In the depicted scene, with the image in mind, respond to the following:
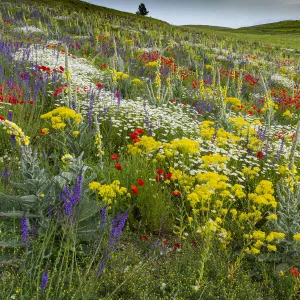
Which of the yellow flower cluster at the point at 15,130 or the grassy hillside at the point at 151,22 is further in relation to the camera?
the grassy hillside at the point at 151,22

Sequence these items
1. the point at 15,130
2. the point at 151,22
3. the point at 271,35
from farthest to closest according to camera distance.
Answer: the point at 271,35, the point at 151,22, the point at 15,130

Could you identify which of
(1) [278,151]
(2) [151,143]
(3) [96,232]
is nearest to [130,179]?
(2) [151,143]

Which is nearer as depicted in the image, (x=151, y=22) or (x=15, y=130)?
(x=15, y=130)

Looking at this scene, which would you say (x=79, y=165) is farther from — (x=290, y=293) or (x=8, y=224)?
(x=290, y=293)

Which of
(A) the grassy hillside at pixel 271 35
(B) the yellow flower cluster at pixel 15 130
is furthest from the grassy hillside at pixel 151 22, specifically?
(B) the yellow flower cluster at pixel 15 130

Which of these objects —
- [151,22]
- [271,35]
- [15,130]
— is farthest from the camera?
[271,35]

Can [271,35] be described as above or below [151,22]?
above

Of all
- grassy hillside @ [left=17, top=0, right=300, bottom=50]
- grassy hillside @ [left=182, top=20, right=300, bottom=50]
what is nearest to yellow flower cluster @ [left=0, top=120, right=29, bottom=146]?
grassy hillside @ [left=17, top=0, right=300, bottom=50]

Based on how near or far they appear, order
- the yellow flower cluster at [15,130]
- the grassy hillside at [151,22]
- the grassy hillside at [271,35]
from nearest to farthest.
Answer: the yellow flower cluster at [15,130] → the grassy hillside at [151,22] → the grassy hillside at [271,35]

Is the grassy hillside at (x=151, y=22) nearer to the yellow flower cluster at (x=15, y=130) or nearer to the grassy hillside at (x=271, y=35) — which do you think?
the grassy hillside at (x=271, y=35)

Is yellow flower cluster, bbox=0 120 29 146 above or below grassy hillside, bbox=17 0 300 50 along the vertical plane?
below

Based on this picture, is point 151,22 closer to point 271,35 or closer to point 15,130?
point 271,35

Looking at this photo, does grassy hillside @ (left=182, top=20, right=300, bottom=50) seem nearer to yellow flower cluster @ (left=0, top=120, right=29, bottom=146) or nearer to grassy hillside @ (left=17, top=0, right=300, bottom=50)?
grassy hillside @ (left=17, top=0, right=300, bottom=50)

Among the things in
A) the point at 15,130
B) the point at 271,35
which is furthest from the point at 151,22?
the point at 15,130
